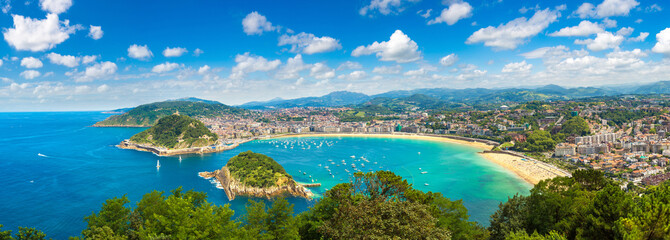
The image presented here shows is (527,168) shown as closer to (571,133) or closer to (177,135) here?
(571,133)

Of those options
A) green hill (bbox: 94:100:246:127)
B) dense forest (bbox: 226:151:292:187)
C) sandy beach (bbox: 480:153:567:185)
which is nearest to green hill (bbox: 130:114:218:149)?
dense forest (bbox: 226:151:292:187)

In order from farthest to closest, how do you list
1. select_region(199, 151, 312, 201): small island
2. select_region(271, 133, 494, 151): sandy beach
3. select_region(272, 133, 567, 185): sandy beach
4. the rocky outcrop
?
select_region(271, 133, 494, 151): sandy beach
select_region(272, 133, 567, 185): sandy beach
select_region(199, 151, 312, 201): small island
the rocky outcrop

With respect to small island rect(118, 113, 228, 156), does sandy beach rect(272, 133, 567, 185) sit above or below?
below

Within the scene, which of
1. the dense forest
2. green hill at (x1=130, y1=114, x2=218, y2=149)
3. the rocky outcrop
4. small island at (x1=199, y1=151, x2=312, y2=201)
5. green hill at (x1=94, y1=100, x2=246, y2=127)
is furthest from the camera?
green hill at (x1=94, y1=100, x2=246, y2=127)

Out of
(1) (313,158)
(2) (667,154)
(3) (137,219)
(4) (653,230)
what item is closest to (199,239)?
(3) (137,219)

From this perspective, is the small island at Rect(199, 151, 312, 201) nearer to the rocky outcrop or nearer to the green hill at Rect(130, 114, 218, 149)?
the rocky outcrop

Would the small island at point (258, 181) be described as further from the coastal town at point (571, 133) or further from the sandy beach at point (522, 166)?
the coastal town at point (571, 133)

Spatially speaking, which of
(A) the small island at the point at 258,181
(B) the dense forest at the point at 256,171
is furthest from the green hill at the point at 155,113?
(A) the small island at the point at 258,181

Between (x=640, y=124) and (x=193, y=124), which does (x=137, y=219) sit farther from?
(x=640, y=124)
